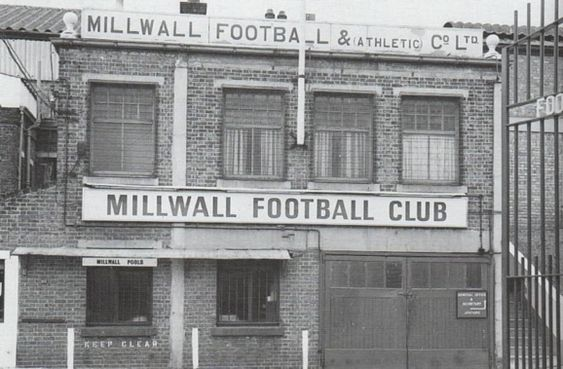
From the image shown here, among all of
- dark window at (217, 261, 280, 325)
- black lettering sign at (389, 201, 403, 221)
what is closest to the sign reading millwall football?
black lettering sign at (389, 201, 403, 221)

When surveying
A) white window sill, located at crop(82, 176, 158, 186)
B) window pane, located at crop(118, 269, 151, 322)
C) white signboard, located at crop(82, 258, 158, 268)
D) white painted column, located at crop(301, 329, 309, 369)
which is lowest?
white painted column, located at crop(301, 329, 309, 369)

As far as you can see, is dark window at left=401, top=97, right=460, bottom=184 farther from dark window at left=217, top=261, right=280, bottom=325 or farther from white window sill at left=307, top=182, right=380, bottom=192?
dark window at left=217, top=261, right=280, bottom=325

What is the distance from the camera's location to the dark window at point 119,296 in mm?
17656

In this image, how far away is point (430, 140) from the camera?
738 inches

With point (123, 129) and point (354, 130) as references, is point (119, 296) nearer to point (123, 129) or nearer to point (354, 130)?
point (123, 129)

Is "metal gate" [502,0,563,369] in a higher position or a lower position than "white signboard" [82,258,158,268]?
higher

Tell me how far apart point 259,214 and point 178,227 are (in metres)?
1.62

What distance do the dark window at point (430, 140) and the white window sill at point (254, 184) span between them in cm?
256

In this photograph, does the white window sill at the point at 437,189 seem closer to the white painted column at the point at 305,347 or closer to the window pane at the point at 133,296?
the white painted column at the point at 305,347

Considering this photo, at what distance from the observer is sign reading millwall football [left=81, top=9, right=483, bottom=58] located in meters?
17.8

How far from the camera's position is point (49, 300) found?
1731 centimetres

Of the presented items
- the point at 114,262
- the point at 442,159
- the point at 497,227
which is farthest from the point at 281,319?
the point at 497,227

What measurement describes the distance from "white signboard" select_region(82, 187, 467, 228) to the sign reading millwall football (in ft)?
9.82

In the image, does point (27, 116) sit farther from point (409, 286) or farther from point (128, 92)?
point (409, 286)
